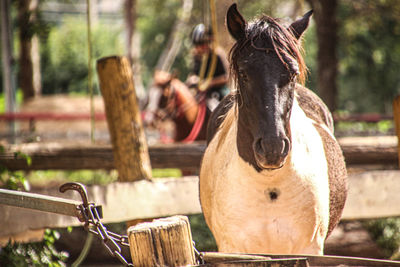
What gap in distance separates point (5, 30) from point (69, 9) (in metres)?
27.8

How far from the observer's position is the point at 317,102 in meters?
3.72

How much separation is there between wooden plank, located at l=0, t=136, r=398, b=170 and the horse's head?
2788 millimetres

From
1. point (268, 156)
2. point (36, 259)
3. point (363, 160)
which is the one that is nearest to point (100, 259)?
point (36, 259)

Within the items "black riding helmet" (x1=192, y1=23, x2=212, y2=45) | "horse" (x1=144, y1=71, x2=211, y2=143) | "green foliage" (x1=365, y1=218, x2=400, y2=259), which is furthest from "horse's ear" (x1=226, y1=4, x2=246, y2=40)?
"black riding helmet" (x1=192, y1=23, x2=212, y2=45)

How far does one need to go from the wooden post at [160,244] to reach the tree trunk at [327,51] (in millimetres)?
8701

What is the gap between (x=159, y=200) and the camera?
4.54 meters

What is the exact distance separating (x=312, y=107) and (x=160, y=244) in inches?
77.0

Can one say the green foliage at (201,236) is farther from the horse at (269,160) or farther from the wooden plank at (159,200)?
the horse at (269,160)

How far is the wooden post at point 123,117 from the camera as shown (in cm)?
439

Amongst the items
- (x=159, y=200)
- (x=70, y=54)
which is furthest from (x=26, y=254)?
(x=70, y=54)

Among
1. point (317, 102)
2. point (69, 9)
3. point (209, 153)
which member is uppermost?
point (69, 9)

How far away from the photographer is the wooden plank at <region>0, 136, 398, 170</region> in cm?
520

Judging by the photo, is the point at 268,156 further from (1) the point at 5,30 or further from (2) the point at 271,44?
(1) the point at 5,30

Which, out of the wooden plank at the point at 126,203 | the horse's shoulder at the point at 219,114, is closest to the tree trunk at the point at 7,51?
the wooden plank at the point at 126,203
